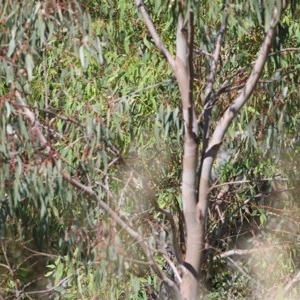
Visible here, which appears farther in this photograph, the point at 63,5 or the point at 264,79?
the point at 264,79

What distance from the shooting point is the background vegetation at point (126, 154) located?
434 cm

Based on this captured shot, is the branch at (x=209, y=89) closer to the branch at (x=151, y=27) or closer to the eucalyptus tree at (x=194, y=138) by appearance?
the eucalyptus tree at (x=194, y=138)

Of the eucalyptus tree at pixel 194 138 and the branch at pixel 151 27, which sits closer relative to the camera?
the eucalyptus tree at pixel 194 138

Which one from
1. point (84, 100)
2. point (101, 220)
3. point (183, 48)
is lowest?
point (101, 220)

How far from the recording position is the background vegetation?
4.34 metres

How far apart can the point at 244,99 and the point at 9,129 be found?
1.23 m

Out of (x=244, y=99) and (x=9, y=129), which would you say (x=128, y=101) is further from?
(x=9, y=129)

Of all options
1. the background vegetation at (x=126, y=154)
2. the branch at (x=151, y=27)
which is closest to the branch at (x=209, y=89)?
the background vegetation at (x=126, y=154)

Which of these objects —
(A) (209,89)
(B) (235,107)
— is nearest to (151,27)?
(A) (209,89)

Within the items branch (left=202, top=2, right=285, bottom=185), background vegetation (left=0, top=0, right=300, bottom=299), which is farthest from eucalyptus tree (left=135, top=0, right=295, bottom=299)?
background vegetation (left=0, top=0, right=300, bottom=299)

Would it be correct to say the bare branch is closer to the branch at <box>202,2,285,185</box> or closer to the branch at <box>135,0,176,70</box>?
the branch at <box>202,2,285,185</box>

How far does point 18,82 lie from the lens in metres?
4.36

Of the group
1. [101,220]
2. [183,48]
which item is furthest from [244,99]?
[101,220]

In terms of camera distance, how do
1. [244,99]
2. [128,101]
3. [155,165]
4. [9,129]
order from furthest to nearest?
[155,165]
[128,101]
[244,99]
[9,129]
